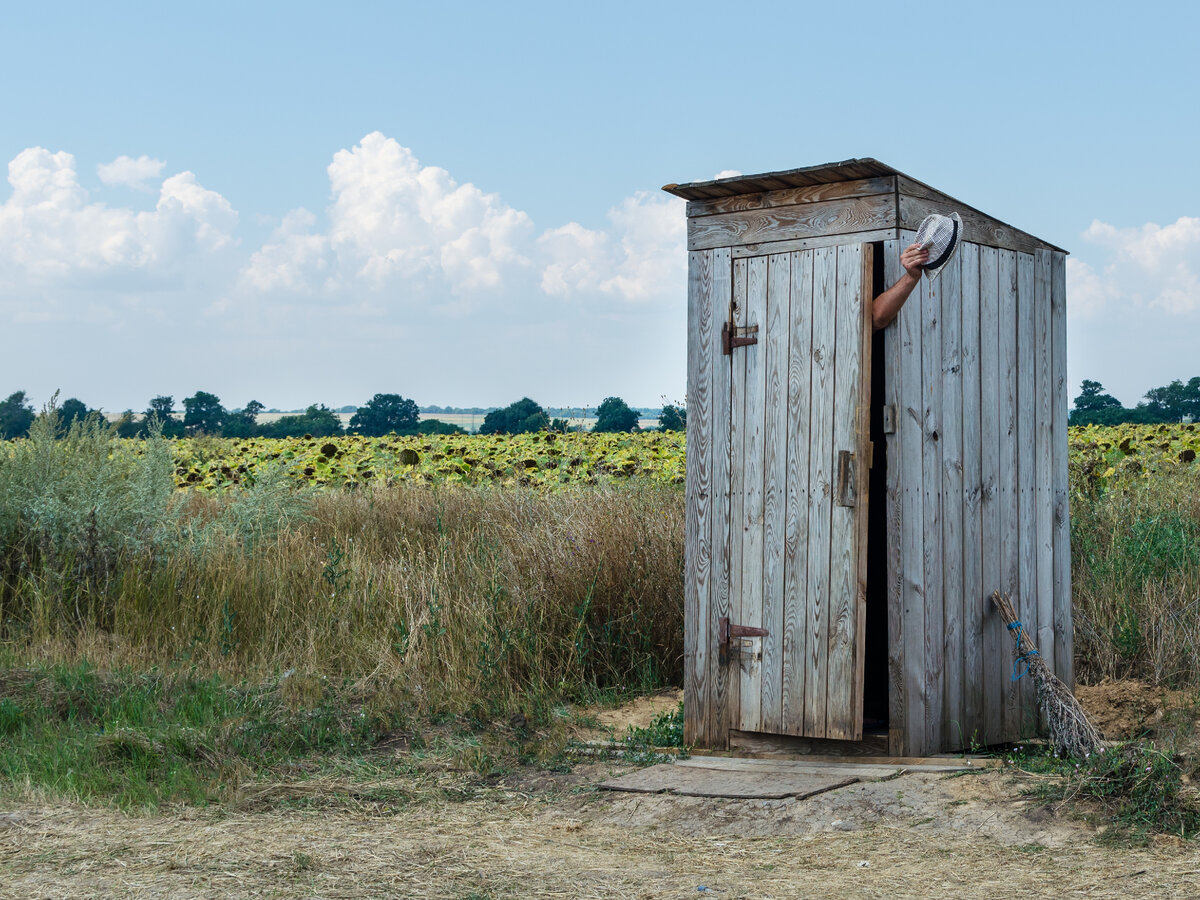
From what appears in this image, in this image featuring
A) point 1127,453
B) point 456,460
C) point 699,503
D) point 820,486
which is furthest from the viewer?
point 456,460

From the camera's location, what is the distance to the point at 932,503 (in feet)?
18.4

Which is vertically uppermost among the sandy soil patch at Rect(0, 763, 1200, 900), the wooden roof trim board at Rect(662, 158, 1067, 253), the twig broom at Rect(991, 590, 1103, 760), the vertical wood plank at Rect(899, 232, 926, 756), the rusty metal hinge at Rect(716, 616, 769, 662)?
the wooden roof trim board at Rect(662, 158, 1067, 253)

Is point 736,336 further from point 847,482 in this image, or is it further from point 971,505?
point 971,505

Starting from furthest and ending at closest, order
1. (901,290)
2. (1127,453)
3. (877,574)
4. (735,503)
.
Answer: (1127,453), (877,574), (735,503), (901,290)

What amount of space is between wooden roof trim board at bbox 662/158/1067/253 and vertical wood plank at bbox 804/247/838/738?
1.13ft

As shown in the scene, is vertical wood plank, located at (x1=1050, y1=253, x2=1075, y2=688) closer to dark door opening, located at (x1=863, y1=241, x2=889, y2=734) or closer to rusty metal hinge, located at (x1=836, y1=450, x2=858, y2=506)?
dark door opening, located at (x1=863, y1=241, x2=889, y2=734)

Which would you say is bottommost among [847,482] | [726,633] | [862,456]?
[726,633]

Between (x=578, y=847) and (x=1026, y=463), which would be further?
(x=1026, y=463)

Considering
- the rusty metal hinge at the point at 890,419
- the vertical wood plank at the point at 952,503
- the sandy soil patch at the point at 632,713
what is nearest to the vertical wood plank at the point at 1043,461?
the vertical wood plank at the point at 952,503

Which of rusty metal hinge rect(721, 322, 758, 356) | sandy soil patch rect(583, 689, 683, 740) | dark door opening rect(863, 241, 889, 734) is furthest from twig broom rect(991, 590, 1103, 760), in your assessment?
sandy soil patch rect(583, 689, 683, 740)

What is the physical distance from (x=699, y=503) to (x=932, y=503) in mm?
1182

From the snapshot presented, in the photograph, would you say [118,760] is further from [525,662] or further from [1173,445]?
[1173,445]

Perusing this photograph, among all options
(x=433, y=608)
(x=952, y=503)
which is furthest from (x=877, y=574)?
(x=433, y=608)

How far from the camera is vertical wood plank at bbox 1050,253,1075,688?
20.8ft
